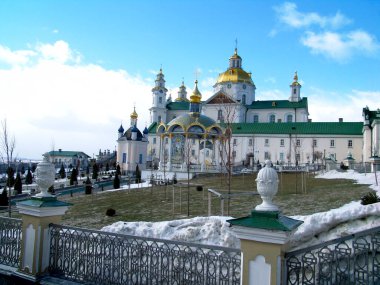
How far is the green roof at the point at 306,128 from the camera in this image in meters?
→ 54.0

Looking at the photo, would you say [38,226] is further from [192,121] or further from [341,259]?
[192,121]

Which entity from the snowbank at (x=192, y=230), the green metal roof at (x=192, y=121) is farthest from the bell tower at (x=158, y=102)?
the snowbank at (x=192, y=230)

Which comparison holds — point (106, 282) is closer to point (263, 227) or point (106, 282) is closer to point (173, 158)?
point (263, 227)

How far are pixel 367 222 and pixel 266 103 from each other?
67.5 m

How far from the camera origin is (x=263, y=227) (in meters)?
4.21

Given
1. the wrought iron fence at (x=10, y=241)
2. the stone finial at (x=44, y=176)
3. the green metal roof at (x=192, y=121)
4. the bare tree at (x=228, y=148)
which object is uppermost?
the green metal roof at (x=192, y=121)

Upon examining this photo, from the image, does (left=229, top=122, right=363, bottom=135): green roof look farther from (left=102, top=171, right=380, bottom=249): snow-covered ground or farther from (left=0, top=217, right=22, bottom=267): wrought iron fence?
(left=0, top=217, right=22, bottom=267): wrought iron fence

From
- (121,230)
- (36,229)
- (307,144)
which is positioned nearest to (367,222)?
(121,230)

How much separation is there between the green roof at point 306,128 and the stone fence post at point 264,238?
175 ft

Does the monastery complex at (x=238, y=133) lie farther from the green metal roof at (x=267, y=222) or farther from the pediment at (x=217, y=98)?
the green metal roof at (x=267, y=222)

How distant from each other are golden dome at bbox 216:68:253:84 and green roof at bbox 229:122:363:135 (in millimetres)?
13936

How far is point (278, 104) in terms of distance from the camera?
70.8m

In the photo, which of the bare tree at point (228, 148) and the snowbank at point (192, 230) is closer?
the snowbank at point (192, 230)

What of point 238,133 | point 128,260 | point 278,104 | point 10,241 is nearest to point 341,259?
point 128,260
